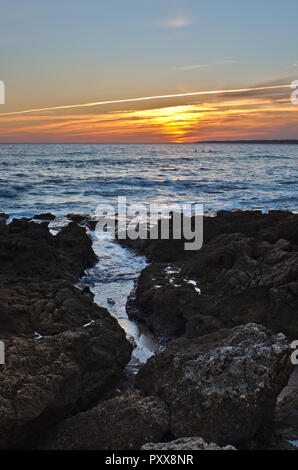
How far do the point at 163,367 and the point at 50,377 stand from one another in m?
1.01

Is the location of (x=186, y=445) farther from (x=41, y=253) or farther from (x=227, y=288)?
(x=41, y=253)

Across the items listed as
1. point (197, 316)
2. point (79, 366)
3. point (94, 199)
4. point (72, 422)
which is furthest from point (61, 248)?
point (94, 199)

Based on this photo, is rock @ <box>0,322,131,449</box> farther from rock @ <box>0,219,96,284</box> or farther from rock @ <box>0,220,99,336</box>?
rock @ <box>0,219,96,284</box>

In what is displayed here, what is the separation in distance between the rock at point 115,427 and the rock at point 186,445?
0.12 m

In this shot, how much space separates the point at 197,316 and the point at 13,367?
2.74 m

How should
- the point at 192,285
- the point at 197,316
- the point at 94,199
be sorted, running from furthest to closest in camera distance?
1. the point at 94,199
2. the point at 192,285
3. the point at 197,316

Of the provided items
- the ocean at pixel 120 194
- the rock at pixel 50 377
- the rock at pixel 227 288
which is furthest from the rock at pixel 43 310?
the rock at pixel 227 288

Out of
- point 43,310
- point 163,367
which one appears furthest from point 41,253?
point 163,367

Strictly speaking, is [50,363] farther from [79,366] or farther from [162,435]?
[162,435]

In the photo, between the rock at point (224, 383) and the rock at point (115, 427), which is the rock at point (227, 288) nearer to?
the rock at point (224, 383)

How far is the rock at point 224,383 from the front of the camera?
3.08 metres

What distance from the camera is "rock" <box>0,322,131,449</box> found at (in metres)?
3.10

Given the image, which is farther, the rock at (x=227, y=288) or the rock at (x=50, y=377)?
the rock at (x=227, y=288)
